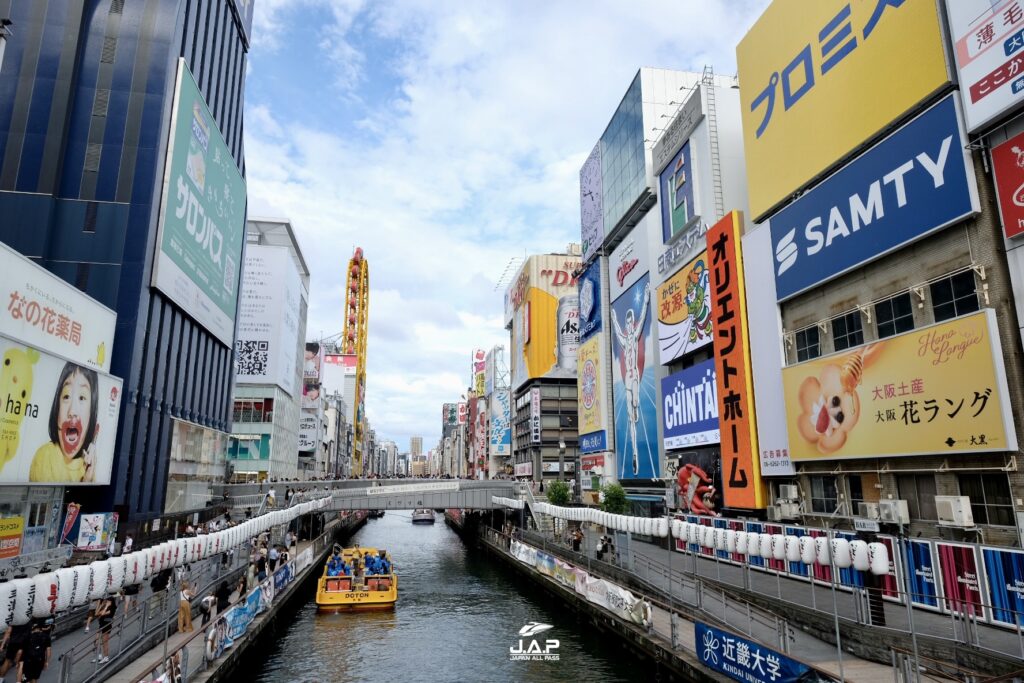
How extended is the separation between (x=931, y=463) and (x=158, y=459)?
4042 centimetres

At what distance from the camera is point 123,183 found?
3706 centimetres

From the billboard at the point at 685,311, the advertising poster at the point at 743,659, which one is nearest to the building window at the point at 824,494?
the billboard at the point at 685,311

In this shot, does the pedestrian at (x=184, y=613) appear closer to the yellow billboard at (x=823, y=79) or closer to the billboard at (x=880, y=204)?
the billboard at (x=880, y=204)

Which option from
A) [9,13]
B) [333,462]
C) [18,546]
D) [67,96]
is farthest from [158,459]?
[333,462]

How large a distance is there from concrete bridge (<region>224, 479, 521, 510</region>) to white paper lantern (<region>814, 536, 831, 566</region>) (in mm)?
42810

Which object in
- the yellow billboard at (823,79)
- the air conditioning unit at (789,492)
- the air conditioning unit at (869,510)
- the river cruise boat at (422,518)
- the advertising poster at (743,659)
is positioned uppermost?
the yellow billboard at (823,79)

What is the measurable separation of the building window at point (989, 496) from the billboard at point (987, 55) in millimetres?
11009

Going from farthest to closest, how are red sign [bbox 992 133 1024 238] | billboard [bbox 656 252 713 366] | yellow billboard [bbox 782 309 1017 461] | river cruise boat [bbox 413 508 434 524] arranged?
river cruise boat [bbox 413 508 434 524], billboard [bbox 656 252 713 366], yellow billboard [bbox 782 309 1017 461], red sign [bbox 992 133 1024 238]

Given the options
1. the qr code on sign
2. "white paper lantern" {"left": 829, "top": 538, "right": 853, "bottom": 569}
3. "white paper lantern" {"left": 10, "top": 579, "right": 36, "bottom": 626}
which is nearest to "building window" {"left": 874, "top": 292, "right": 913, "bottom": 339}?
"white paper lantern" {"left": 829, "top": 538, "right": 853, "bottom": 569}

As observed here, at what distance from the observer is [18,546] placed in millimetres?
23953

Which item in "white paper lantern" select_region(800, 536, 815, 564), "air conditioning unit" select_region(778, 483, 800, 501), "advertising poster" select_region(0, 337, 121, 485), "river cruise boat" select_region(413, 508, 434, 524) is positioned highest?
"advertising poster" select_region(0, 337, 121, 485)

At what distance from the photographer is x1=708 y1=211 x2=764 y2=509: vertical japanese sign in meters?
32.7

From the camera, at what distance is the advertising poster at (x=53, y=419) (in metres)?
22.6

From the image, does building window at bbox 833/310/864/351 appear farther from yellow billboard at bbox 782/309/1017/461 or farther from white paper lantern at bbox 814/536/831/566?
white paper lantern at bbox 814/536/831/566
